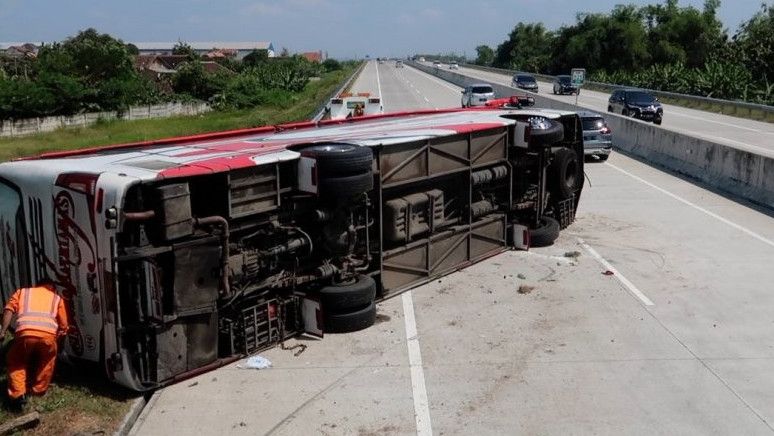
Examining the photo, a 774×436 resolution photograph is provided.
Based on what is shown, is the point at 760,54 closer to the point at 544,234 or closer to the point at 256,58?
Answer: the point at 544,234

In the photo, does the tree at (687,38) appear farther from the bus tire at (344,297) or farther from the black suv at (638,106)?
the bus tire at (344,297)

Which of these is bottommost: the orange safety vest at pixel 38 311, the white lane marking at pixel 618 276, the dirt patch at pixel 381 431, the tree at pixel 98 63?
the dirt patch at pixel 381 431

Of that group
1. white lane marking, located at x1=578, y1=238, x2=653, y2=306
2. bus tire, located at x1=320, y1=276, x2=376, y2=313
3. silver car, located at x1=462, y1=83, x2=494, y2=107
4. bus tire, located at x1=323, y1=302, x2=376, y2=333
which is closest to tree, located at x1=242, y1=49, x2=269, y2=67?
silver car, located at x1=462, y1=83, x2=494, y2=107

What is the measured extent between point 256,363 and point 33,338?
7.60ft

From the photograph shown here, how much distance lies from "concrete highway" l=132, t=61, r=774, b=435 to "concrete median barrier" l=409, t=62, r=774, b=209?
15.4 feet

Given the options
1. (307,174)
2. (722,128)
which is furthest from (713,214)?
(722,128)

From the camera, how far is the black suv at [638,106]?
35.1m

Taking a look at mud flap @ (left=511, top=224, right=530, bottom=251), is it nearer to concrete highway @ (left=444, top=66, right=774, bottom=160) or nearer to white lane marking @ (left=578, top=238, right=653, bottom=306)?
white lane marking @ (left=578, top=238, right=653, bottom=306)

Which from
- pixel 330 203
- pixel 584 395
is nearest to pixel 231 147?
pixel 330 203

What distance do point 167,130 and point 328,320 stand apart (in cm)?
3520

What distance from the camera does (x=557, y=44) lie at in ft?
348

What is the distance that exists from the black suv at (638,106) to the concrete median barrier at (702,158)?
7383 mm

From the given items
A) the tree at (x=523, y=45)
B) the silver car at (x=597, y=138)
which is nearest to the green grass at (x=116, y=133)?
the silver car at (x=597, y=138)

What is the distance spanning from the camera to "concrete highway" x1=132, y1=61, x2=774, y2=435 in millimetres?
6914
